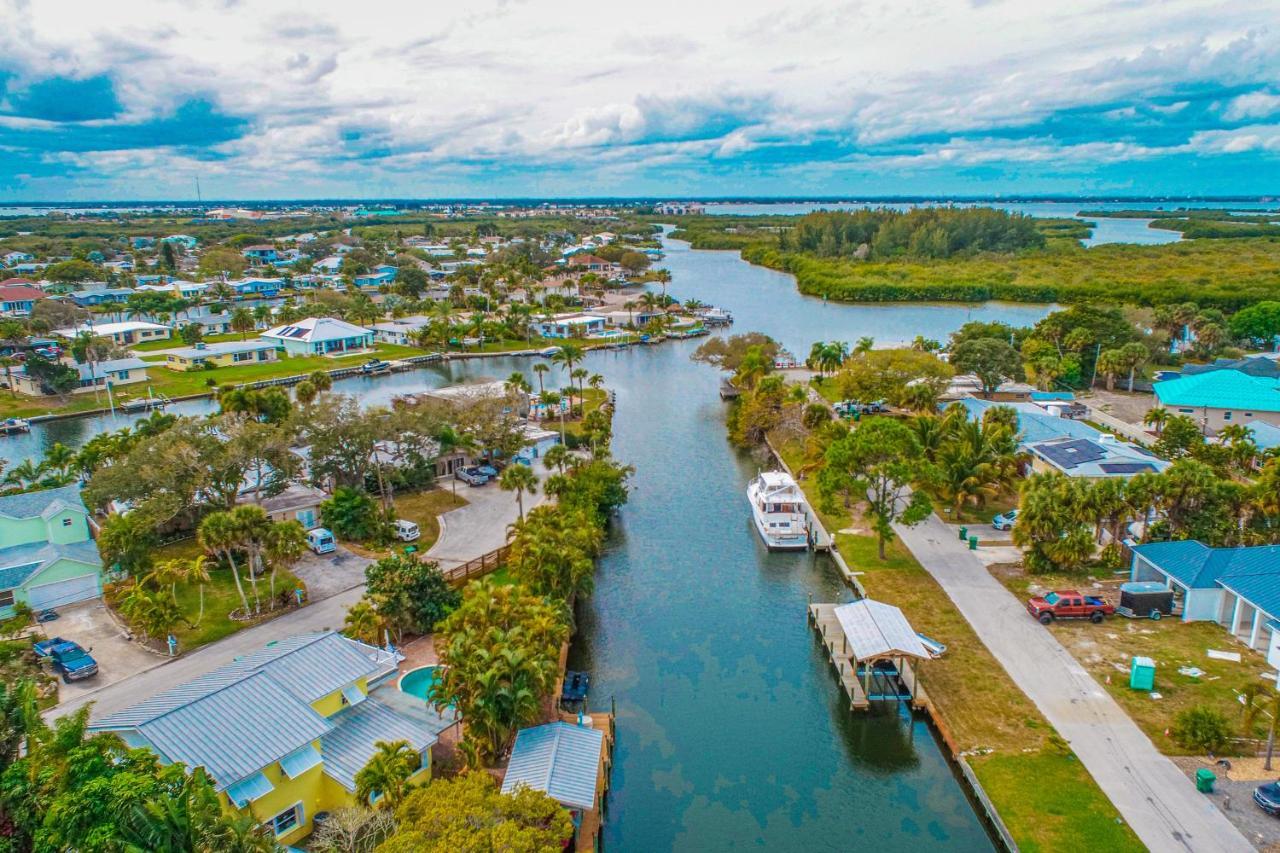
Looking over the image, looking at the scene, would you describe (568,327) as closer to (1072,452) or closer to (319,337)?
(319,337)

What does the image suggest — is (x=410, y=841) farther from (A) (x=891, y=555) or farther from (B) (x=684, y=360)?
(B) (x=684, y=360)

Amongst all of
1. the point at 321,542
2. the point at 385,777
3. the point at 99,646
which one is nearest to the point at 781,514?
the point at 321,542

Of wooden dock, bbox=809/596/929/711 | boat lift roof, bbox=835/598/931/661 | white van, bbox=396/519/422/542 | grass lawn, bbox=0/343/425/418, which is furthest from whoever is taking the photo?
grass lawn, bbox=0/343/425/418

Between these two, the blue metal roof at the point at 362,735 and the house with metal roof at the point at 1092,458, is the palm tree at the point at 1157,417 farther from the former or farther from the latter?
the blue metal roof at the point at 362,735

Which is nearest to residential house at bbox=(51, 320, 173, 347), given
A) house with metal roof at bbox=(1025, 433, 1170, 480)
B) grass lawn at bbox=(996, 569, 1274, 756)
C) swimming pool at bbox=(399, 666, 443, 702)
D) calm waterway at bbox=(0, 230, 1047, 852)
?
calm waterway at bbox=(0, 230, 1047, 852)

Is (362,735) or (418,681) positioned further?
(418,681)

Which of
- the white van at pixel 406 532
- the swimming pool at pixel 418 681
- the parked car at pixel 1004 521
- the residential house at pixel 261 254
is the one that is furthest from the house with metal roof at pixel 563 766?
the residential house at pixel 261 254

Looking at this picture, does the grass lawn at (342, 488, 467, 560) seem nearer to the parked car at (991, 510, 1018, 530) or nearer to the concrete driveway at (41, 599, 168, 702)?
the concrete driveway at (41, 599, 168, 702)
